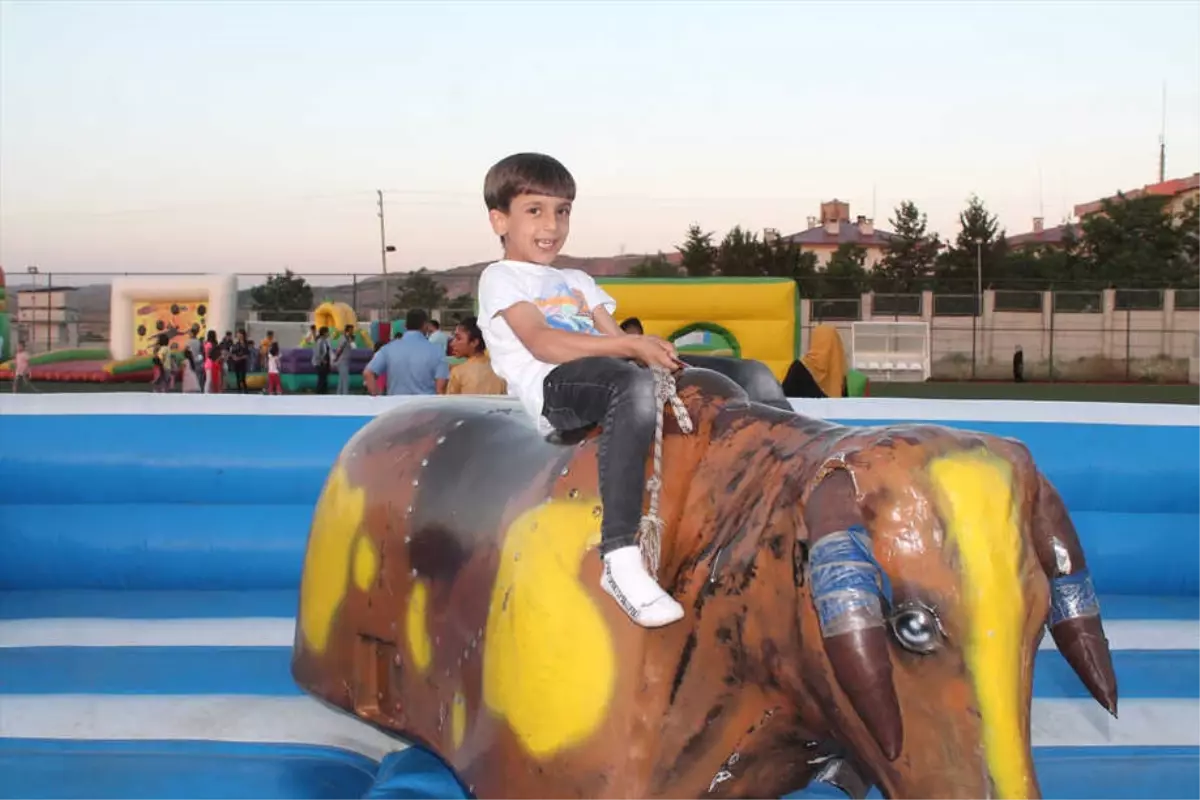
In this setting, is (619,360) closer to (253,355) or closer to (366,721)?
(366,721)

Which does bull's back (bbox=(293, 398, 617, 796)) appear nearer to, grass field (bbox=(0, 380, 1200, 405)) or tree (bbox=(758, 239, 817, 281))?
grass field (bbox=(0, 380, 1200, 405))

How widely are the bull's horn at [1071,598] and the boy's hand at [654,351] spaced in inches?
27.3

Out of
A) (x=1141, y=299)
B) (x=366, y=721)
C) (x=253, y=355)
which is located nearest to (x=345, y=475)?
(x=366, y=721)

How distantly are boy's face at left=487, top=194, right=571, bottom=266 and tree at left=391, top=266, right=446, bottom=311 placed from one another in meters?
24.5

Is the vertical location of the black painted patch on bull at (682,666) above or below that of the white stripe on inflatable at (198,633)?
above

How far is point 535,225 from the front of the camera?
258 centimetres

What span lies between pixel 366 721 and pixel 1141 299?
94.3ft

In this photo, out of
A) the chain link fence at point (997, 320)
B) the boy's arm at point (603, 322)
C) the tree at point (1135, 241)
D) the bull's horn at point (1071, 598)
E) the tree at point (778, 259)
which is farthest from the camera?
the tree at point (778, 259)

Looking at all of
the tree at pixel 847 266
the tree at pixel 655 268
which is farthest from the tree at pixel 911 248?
the tree at pixel 655 268

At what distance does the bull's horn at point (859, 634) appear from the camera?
170cm

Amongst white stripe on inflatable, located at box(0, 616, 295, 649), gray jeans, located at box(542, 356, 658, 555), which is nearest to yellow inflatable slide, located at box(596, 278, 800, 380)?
white stripe on inflatable, located at box(0, 616, 295, 649)

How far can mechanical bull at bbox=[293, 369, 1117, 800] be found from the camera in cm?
175

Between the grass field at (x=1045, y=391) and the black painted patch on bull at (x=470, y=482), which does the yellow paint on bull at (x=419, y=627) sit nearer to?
the black painted patch on bull at (x=470, y=482)

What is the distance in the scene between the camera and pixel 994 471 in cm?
184
